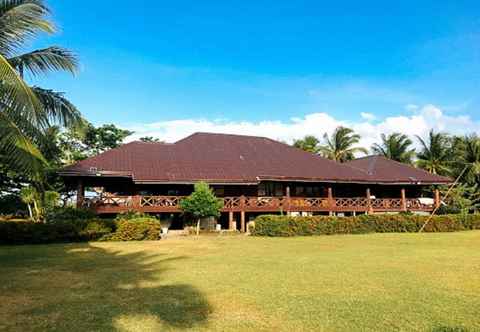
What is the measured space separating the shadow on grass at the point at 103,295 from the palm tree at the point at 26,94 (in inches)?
99.8

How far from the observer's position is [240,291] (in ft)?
24.6

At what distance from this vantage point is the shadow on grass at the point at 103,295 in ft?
18.5

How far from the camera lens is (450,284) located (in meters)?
8.07

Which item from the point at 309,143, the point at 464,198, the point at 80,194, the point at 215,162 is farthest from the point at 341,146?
the point at 80,194

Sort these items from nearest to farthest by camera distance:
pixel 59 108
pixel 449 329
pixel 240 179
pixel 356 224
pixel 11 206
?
1. pixel 449 329
2. pixel 59 108
3. pixel 356 224
4. pixel 240 179
5. pixel 11 206

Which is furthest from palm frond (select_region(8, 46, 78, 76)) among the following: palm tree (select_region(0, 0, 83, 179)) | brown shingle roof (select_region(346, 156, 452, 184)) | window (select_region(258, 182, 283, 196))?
brown shingle roof (select_region(346, 156, 452, 184))

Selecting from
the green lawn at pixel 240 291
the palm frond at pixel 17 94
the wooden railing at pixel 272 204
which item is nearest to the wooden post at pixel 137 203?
the wooden railing at pixel 272 204

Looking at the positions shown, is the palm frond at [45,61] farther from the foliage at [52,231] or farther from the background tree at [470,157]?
the background tree at [470,157]

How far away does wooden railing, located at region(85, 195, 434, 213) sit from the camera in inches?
873

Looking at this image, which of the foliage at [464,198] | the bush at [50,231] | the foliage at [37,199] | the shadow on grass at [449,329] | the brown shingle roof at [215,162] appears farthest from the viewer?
the foliage at [464,198]

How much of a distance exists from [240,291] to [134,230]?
11.1 m

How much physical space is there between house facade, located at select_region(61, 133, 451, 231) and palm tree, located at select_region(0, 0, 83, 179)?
10.9 meters

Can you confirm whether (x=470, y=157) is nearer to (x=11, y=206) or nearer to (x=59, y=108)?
(x=59, y=108)

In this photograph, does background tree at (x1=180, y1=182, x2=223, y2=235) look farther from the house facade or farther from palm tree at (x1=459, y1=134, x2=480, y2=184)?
palm tree at (x1=459, y1=134, x2=480, y2=184)
